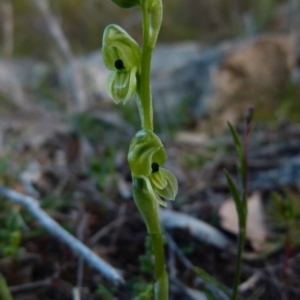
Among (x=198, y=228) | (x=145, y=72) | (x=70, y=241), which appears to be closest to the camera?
(x=145, y=72)

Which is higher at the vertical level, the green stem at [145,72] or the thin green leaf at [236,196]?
the green stem at [145,72]

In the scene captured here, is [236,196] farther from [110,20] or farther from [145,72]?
[110,20]

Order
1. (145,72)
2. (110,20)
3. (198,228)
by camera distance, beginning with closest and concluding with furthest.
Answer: (145,72), (198,228), (110,20)

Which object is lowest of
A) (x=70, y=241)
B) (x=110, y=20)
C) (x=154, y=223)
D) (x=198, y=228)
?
(x=154, y=223)

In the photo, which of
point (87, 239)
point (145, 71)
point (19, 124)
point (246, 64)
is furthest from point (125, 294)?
point (246, 64)

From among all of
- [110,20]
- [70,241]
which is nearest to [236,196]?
[70,241]

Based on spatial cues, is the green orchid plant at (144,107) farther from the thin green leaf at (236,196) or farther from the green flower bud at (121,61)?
the thin green leaf at (236,196)

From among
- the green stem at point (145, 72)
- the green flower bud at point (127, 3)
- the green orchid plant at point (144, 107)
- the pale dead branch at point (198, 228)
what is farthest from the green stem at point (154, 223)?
the pale dead branch at point (198, 228)

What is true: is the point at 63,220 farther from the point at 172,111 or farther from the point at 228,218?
the point at 172,111
